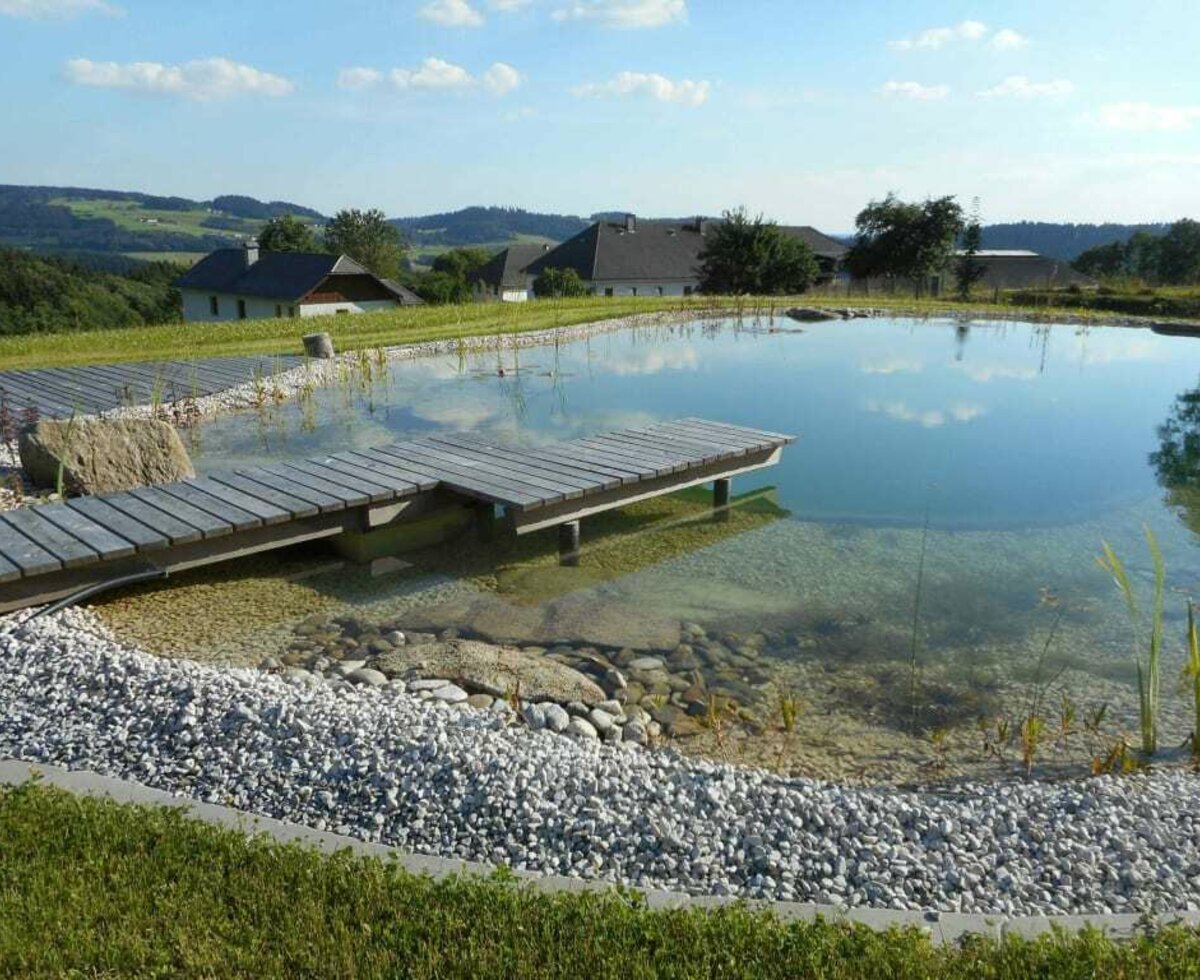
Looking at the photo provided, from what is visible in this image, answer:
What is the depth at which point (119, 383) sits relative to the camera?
36.8 feet

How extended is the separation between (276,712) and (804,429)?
26.3 ft

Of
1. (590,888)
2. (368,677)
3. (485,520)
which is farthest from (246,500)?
(590,888)

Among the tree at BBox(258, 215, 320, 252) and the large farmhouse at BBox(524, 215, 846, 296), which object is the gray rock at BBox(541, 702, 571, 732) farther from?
the tree at BBox(258, 215, 320, 252)

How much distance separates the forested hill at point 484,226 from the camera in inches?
5325

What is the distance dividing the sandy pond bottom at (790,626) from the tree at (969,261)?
3362 cm

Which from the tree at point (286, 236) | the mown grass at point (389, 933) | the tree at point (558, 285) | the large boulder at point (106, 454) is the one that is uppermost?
the tree at point (286, 236)

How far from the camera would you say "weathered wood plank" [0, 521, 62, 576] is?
204 inches

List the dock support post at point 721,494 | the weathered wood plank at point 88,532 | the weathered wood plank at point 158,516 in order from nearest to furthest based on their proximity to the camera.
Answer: the weathered wood plank at point 88,532 → the weathered wood plank at point 158,516 → the dock support post at point 721,494

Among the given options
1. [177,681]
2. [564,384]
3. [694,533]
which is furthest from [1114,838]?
[564,384]

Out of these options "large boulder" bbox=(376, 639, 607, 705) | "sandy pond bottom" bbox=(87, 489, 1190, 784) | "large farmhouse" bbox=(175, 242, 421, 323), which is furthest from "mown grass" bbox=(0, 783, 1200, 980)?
"large farmhouse" bbox=(175, 242, 421, 323)

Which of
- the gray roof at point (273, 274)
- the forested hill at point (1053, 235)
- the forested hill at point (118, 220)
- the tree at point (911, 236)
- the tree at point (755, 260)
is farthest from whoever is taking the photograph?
the forested hill at point (1053, 235)

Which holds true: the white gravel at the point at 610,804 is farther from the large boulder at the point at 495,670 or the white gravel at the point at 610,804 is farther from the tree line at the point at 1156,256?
the tree line at the point at 1156,256

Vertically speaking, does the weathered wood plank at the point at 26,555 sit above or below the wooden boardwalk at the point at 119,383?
below

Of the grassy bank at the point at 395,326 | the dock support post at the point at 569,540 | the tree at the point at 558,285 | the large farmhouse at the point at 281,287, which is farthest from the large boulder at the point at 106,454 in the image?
the large farmhouse at the point at 281,287
